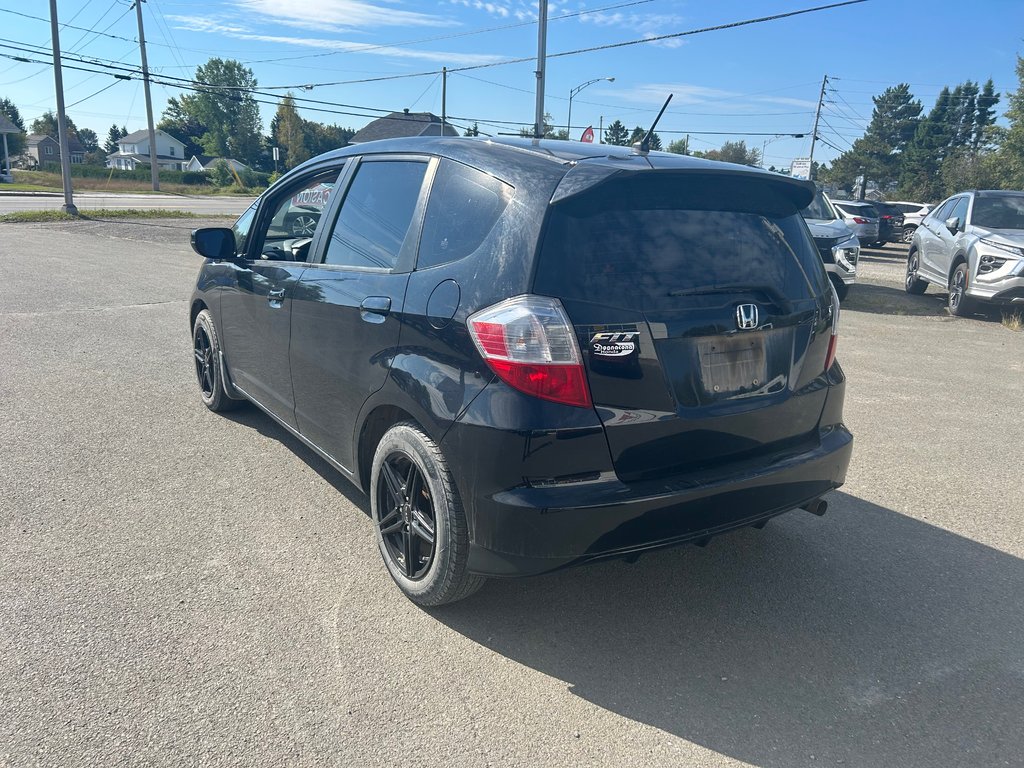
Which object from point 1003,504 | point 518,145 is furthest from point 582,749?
point 1003,504

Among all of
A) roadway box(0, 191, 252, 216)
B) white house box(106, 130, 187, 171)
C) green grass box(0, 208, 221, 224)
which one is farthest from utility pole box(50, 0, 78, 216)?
white house box(106, 130, 187, 171)

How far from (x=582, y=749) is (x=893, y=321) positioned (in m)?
10.1

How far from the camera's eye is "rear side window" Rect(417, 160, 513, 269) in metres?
2.85

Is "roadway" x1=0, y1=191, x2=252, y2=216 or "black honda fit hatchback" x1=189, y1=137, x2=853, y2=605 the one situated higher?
"black honda fit hatchback" x1=189, y1=137, x2=853, y2=605

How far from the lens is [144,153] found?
114 metres

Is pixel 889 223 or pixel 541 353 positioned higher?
pixel 889 223

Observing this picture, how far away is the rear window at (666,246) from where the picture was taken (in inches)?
102

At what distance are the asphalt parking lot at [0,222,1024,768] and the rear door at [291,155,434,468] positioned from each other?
643mm

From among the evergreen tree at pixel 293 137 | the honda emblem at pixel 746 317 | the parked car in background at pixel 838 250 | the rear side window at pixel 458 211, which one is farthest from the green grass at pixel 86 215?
the evergreen tree at pixel 293 137

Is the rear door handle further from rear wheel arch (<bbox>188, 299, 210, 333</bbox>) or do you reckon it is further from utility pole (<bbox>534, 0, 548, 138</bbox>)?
utility pole (<bbox>534, 0, 548, 138</bbox>)

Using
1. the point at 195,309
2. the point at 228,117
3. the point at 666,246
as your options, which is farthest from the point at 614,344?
the point at 228,117

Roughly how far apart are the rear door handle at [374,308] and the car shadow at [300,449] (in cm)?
110

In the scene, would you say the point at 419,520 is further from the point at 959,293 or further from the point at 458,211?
the point at 959,293

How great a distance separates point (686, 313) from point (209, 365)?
3.95 metres
